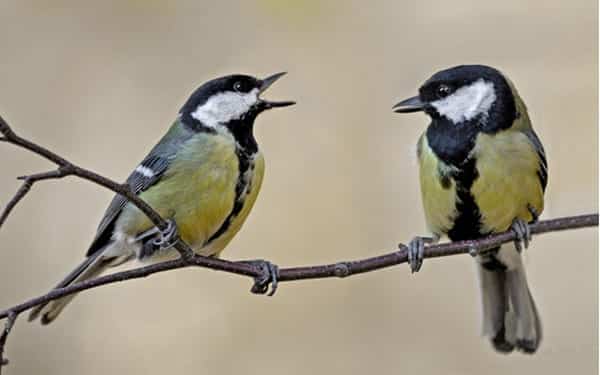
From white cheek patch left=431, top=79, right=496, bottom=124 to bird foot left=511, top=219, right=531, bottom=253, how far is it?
0.24m

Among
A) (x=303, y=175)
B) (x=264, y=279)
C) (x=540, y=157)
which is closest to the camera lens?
(x=264, y=279)

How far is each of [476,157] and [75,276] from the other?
93 cm

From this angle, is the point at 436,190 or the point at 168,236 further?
the point at 436,190

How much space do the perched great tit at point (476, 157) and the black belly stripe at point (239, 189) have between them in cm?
35

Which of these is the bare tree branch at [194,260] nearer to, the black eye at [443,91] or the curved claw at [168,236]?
the curved claw at [168,236]

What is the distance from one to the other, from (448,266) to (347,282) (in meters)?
0.35

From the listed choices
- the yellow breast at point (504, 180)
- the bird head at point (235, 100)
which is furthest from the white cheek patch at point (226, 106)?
the yellow breast at point (504, 180)

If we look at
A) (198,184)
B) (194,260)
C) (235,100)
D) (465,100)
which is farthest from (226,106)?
(194,260)

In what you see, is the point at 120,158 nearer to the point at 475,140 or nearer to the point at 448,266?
the point at 448,266

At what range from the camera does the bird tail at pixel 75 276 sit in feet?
6.99

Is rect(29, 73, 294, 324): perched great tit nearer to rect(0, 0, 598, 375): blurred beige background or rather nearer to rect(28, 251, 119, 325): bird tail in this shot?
rect(28, 251, 119, 325): bird tail

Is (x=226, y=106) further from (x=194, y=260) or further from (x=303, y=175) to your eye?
(x=303, y=175)

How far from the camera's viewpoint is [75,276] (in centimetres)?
222

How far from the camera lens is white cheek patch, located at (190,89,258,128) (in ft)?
7.26
